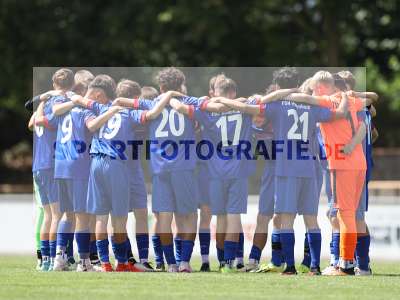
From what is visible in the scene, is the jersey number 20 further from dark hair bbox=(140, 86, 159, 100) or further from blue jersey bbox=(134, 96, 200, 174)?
dark hair bbox=(140, 86, 159, 100)

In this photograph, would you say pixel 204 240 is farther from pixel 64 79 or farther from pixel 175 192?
pixel 64 79

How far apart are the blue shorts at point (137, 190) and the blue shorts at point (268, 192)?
1.33 metres

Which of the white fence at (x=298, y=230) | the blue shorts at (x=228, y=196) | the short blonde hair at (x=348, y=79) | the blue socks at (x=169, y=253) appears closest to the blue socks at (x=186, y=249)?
the blue socks at (x=169, y=253)

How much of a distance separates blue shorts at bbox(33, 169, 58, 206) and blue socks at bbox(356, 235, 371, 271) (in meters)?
3.47

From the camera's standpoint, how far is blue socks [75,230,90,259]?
11820 millimetres

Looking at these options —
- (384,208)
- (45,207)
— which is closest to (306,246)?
(45,207)

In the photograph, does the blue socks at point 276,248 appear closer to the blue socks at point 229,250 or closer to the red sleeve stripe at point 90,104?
the blue socks at point 229,250

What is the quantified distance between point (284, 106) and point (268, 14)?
18.2 metres

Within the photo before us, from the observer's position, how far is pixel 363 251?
1179cm

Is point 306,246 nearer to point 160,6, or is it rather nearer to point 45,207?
point 45,207

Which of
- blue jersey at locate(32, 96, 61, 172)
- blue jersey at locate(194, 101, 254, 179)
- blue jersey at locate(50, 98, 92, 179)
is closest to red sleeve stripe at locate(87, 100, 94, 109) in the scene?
blue jersey at locate(50, 98, 92, 179)

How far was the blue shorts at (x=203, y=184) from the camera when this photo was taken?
477 inches

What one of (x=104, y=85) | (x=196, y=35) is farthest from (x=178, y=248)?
(x=196, y=35)

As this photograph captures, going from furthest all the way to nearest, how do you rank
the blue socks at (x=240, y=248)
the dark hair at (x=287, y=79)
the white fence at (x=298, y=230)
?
the white fence at (x=298, y=230) → the blue socks at (x=240, y=248) → the dark hair at (x=287, y=79)
